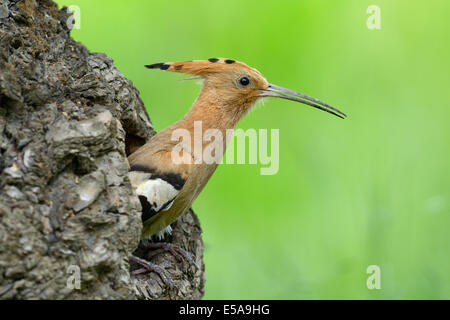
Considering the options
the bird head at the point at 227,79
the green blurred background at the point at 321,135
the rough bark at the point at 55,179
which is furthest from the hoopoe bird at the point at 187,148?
the green blurred background at the point at 321,135

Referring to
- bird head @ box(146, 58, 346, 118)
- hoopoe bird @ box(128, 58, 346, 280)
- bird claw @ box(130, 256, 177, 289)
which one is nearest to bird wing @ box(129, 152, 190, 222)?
hoopoe bird @ box(128, 58, 346, 280)

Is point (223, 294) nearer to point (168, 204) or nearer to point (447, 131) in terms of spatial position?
point (168, 204)

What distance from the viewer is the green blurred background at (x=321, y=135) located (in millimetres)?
4090

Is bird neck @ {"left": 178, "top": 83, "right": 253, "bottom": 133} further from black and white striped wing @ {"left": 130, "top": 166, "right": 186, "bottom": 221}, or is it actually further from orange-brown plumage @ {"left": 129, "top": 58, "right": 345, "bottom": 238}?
black and white striped wing @ {"left": 130, "top": 166, "right": 186, "bottom": 221}

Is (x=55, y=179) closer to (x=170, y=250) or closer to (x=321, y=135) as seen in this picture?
(x=170, y=250)

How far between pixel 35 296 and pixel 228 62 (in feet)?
5.45

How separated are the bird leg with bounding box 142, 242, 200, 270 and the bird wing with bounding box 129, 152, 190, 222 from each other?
315mm

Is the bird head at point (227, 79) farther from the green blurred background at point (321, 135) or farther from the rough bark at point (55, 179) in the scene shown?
the green blurred background at point (321, 135)

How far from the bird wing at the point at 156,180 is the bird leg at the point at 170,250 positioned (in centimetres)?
32

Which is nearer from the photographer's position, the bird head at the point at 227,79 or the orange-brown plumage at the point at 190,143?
the orange-brown plumage at the point at 190,143

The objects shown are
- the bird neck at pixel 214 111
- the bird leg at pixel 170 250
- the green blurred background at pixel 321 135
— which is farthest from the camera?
the green blurred background at pixel 321 135

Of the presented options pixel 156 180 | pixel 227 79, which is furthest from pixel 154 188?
pixel 227 79

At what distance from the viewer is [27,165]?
7.66ft

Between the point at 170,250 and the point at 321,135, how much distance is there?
213 cm
